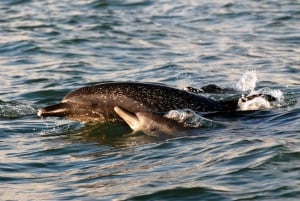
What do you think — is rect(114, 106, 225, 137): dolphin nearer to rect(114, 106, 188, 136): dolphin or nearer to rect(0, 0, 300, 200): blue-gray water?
rect(114, 106, 188, 136): dolphin

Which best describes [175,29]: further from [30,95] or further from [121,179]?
[121,179]

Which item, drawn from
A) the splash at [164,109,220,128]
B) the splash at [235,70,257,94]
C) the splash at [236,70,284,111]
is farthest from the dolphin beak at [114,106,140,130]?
the splash at [235,70,257,94]

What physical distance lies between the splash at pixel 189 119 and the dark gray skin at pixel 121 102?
0.34 meters

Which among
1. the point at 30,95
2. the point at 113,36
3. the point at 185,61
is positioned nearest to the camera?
the point at 30,95

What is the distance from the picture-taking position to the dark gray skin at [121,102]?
10844mm

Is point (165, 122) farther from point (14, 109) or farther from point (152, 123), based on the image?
point (14, 109)

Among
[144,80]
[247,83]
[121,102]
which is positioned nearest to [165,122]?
[121,102]

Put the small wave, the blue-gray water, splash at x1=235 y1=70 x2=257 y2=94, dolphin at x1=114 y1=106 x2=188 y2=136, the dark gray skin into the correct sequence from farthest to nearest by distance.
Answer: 1. splash at x1=235 y1=70 x2=257 y2=94
2. the small wave
3. the dark gray skin
4. dolphin at x1=114 y1=106 x2=188 y2=136
5. the blue-gray water

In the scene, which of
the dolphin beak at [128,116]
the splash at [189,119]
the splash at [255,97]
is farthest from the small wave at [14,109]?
the splash at [255,97]

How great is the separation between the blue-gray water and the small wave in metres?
0.01

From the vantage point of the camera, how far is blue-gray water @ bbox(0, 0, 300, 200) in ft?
28.1

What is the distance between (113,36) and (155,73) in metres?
3.75

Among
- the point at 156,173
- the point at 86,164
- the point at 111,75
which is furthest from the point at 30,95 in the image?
the point at 156,173

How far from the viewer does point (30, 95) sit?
13.5 meters
